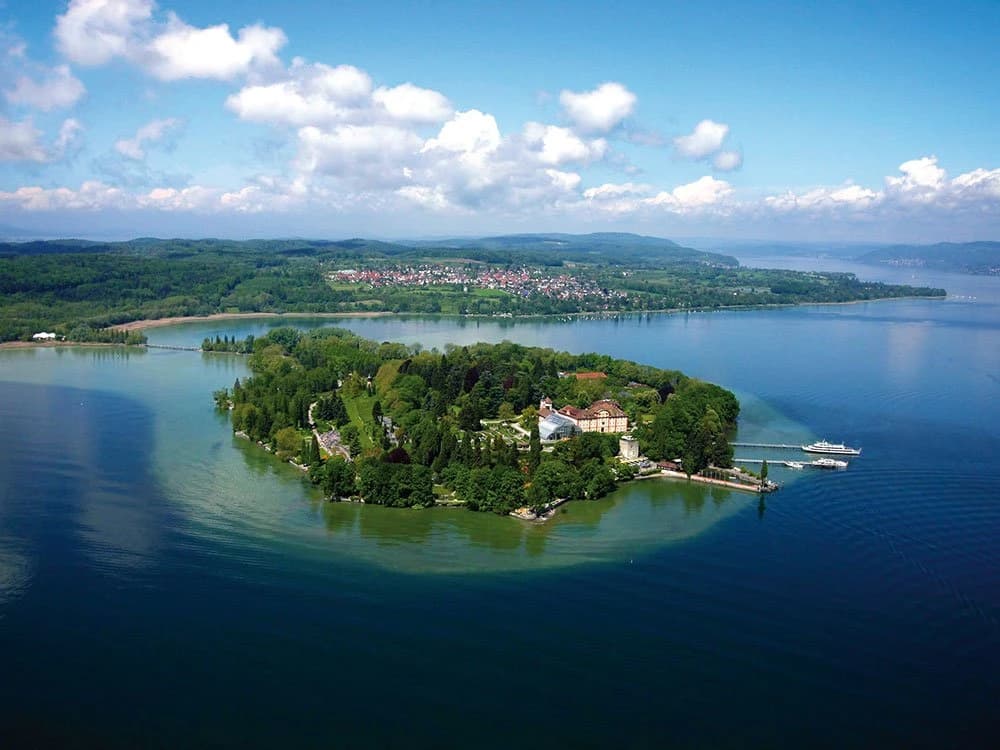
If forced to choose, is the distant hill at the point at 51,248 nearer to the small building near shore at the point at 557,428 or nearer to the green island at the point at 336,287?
the green island at the point at 336,287

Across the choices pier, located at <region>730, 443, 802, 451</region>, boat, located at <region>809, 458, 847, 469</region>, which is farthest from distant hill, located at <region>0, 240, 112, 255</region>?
boat, located at <region>809, 458, 847, 469</region>

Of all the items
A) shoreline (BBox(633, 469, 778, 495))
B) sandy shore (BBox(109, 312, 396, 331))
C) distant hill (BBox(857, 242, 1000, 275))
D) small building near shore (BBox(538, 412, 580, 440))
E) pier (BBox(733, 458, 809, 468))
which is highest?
distant hill (BBox(857, 242, 1000, 275))

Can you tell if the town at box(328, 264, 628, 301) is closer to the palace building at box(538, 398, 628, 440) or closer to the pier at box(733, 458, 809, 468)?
the palace building at box(538, 398, 628, 440)

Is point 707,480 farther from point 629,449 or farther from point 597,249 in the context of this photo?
point 597,249

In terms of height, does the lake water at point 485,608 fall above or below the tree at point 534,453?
below

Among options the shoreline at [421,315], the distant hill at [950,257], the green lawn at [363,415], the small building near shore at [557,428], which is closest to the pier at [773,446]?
the small building near shore at [557,428]
